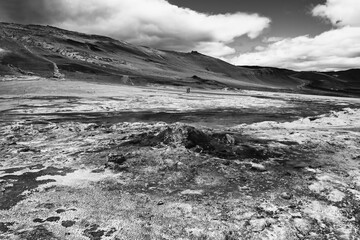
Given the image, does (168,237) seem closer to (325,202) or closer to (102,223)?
(102,223)

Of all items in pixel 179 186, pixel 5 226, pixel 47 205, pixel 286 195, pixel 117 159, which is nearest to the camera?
pixel 5 226

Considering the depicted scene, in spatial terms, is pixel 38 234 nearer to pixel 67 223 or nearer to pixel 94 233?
pixel 67 223

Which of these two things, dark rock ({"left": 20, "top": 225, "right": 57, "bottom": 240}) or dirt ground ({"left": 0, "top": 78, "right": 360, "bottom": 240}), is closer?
dark rock ({"left": 20, "top": 225, "right": 57, "bottom": 240})

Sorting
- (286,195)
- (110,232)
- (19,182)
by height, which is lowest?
(110,232)

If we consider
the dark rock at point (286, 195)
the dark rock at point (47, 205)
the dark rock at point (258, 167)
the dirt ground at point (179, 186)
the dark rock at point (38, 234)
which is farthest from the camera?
the dark rock at point (258, 167)

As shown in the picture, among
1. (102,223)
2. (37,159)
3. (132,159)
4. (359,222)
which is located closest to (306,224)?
(359,222)

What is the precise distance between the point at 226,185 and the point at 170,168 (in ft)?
8.01

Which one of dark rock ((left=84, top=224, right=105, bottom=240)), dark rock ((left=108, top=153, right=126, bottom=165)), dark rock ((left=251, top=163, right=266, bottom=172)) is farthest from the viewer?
dark rock ((left=108, top=153, right=126, bottom=165))

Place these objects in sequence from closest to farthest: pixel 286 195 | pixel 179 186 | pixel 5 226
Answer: pixel 5 226 < pixel 286 195 < pixel 179 186

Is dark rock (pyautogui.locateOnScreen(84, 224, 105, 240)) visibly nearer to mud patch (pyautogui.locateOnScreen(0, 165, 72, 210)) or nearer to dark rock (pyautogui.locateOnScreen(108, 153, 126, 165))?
mud patch (pyautogui.locateOnScreen(0, 165, 72, 210))

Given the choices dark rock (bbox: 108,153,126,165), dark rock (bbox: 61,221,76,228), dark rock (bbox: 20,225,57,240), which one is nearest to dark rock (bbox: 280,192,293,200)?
dark rock (bbox: 61,221,76,228)

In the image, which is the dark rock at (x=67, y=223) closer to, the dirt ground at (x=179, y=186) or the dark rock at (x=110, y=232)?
the dirt ground at (x=179, y=186)

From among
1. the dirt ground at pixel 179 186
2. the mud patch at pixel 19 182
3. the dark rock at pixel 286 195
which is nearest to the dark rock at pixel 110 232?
the dirt ground at pixel 179 186

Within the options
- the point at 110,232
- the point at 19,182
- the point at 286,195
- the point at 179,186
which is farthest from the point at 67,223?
the point at 286,195
